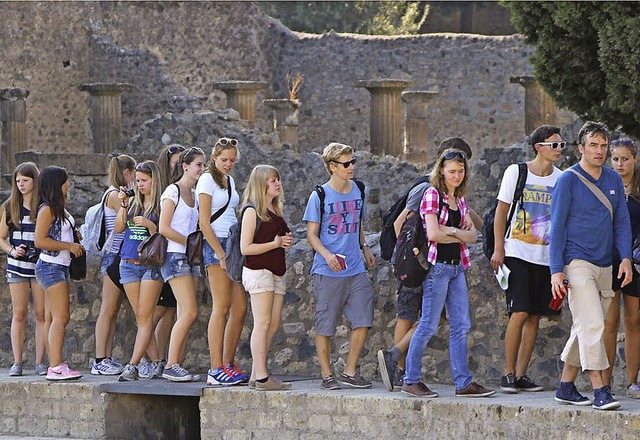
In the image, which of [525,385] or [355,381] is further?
[355,381]

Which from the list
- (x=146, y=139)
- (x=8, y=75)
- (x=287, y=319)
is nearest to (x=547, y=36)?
(x=287, y=319)

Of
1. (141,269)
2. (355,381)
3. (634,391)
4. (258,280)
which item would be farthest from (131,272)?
(634,391)

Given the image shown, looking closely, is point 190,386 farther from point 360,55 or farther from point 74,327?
point 360,55

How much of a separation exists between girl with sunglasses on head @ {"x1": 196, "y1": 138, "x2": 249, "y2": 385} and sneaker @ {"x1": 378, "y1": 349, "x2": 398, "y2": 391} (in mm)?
940

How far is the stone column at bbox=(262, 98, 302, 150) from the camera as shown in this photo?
32.4 m

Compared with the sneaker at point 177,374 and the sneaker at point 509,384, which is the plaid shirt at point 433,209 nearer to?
the sneaker at point 509,384

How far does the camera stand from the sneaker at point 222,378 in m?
10.6

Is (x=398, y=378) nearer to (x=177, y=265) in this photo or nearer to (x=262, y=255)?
(x=262, y=255)

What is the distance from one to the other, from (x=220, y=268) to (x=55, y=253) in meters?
1.22

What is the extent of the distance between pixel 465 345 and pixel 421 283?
0.42 m

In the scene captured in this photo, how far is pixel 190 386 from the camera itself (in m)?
10.7

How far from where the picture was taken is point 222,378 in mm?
10641

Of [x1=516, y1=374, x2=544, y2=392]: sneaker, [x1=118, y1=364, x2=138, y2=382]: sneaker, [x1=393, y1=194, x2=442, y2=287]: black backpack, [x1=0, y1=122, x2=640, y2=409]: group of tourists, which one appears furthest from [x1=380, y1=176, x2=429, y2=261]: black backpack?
[x1=118, y1=364, x2=138, y2=382]: sneaker

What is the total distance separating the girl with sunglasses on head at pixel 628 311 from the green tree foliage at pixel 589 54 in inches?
205
